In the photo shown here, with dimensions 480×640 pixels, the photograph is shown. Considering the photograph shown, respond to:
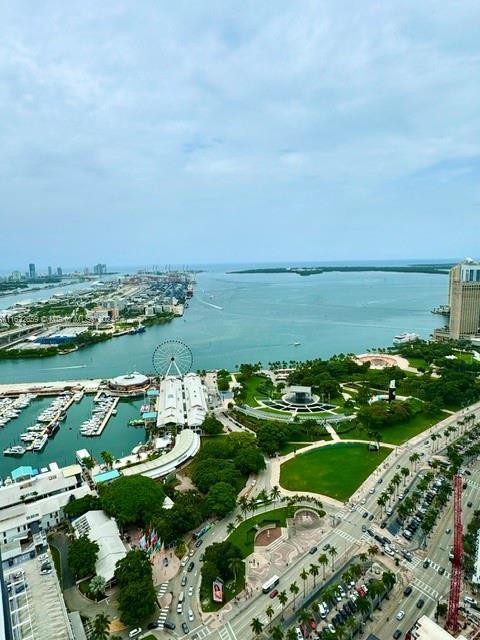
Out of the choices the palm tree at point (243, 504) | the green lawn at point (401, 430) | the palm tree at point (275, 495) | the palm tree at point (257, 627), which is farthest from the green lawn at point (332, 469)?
→ the palm tree at point (257, 627)

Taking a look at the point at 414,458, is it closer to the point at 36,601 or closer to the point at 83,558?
the point at 83,558

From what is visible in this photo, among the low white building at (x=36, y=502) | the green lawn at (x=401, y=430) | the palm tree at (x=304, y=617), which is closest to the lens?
the palm tree at (x=304, y=617)

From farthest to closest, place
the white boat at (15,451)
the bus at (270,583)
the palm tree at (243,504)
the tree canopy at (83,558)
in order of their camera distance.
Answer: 1. the white boat at (15,451)
2. the palm tree at (243,504)
3. the tree canopy at (83,558)
4. the bus at (270,583)

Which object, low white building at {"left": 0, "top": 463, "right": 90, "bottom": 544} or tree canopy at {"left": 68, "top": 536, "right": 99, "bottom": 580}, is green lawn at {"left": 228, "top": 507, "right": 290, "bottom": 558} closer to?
tree canopy at {"left": 68, "top": 536, "right": 99, "bottom": 580}

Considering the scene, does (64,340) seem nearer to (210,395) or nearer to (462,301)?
(210,395)

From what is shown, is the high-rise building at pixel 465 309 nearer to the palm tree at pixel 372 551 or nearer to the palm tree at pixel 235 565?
the palm tree at pixel 372 551

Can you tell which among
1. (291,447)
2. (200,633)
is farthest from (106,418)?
(200,633)

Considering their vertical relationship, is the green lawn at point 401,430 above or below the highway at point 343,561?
below
